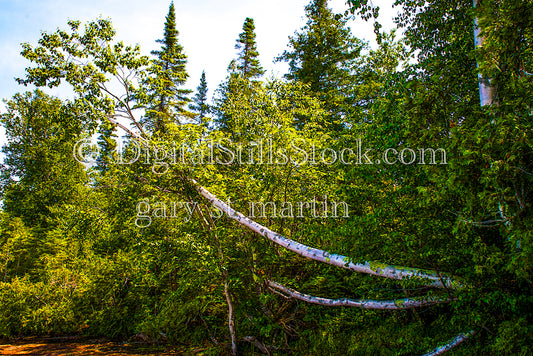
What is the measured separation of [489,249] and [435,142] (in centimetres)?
140

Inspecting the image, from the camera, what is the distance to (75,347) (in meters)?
10.8

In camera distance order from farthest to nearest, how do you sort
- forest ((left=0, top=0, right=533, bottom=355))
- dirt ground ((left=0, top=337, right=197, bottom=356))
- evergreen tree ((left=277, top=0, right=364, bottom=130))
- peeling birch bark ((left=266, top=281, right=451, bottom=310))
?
evergreen tree ((left=277, top=0, right=364, bottom=130)) < dirt ground ((left=0, top=337, right=197, bottom=356)) < peeling birch bark ((left=266, top=281, right=451, bottom=310)) < forest ((left=0, top=0, right=533, bottom=355))

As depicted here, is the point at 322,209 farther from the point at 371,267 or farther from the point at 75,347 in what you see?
the point at 75,347

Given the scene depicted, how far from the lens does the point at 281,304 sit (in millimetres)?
8523

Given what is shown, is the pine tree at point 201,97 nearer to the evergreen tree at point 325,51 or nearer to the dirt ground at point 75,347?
the evergreen tree at point 325,51

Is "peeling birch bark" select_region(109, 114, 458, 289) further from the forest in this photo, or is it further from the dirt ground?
the dirt ground

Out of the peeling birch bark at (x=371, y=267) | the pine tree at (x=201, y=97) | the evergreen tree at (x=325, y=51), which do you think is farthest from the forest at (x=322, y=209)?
the pine tree at (x=201, y=97)

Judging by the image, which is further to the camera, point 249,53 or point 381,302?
point 249,53

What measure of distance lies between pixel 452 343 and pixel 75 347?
36.8ft

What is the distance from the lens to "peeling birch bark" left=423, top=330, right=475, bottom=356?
15.7 ft

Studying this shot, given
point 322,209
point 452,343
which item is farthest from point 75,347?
point 452,343

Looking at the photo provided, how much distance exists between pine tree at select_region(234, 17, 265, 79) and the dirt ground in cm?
1675

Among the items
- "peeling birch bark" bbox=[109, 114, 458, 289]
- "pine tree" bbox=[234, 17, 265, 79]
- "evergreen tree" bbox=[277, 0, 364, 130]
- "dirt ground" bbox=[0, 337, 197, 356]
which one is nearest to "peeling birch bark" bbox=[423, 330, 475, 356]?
"peeling birch bark" bbox=[109, 114, 458, 289]

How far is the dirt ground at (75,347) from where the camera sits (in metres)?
9.67
